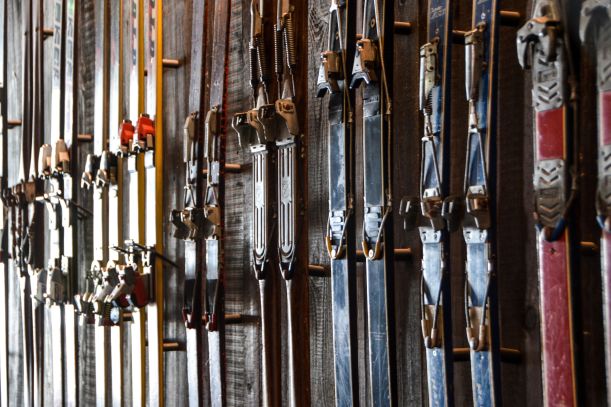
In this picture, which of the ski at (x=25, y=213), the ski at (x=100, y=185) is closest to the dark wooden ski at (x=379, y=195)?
the ski at (x=100, y=185)

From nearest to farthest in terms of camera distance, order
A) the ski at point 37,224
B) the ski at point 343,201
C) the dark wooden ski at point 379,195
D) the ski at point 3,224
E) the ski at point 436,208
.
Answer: the ski at point 436,208 → the dark wooden ski at point 379,195 → the ski at point 343,201 → the ski at point 37,224 → the ski at point 3,224

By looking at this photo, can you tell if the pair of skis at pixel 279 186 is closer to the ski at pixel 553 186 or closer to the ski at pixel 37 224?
the ski at pixel 553 186

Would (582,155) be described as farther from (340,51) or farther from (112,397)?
(112,397)

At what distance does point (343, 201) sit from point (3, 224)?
2.71 metres

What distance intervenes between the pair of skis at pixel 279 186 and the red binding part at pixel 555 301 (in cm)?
86

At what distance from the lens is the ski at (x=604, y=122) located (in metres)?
1.66

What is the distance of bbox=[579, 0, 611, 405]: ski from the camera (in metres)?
1.66

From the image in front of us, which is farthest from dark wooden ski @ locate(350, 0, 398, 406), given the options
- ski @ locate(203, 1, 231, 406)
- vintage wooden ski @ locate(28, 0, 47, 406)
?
vintage wooden ski @ locate(28, 0, 47, 406)

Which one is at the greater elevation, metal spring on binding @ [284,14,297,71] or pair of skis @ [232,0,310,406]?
metal spring on binding @ [284,14,297,71]

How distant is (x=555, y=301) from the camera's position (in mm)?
1777

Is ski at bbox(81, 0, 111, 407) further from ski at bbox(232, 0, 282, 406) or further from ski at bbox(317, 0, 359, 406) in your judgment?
ski at bbox(317, 0, 359, 406)

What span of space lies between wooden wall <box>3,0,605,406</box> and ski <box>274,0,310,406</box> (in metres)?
0.07

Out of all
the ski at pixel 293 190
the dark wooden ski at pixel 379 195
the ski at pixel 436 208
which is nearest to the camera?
the ski at pixel 436 208

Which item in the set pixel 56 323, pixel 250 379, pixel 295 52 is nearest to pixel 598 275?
A: pixel 295 52
